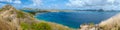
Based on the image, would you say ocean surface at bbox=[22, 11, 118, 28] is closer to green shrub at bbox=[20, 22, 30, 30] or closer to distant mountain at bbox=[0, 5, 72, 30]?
distant mountain at bbox=[0, 5, 72, 30]

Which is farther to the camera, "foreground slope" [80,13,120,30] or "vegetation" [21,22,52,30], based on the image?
"vegetation" [21,22,52,30]

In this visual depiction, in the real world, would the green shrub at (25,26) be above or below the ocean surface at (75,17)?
below

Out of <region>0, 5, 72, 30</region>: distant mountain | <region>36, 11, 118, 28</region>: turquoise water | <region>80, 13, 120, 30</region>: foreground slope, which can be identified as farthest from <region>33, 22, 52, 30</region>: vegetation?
<region>80, 13, 120, 30</region>: foreground slope

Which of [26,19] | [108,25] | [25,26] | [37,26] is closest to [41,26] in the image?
[37,26]

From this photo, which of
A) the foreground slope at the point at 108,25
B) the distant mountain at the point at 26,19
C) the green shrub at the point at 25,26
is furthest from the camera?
the distant mountain at the point at 26,19

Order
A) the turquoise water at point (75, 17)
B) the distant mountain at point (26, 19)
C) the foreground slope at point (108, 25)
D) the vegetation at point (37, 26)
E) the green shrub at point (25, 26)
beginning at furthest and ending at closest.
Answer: the turquoise water at point (75, 17), the distant mountain at point (26, 19), the vegetation at point (37, 26), the green shrub at point (25, 26), the foreground slope at point (108, 25)

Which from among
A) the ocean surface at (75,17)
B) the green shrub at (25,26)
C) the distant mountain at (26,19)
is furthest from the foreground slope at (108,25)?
the green shrub at (25,26)

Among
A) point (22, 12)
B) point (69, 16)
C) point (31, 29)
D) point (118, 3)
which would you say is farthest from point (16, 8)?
point (118, 3)

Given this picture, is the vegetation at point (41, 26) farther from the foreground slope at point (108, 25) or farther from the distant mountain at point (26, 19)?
the foreground slope at point (108, 25)

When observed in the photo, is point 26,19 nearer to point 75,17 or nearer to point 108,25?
point 75,17

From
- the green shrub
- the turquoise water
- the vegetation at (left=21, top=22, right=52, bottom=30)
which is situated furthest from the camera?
the turquoise water
